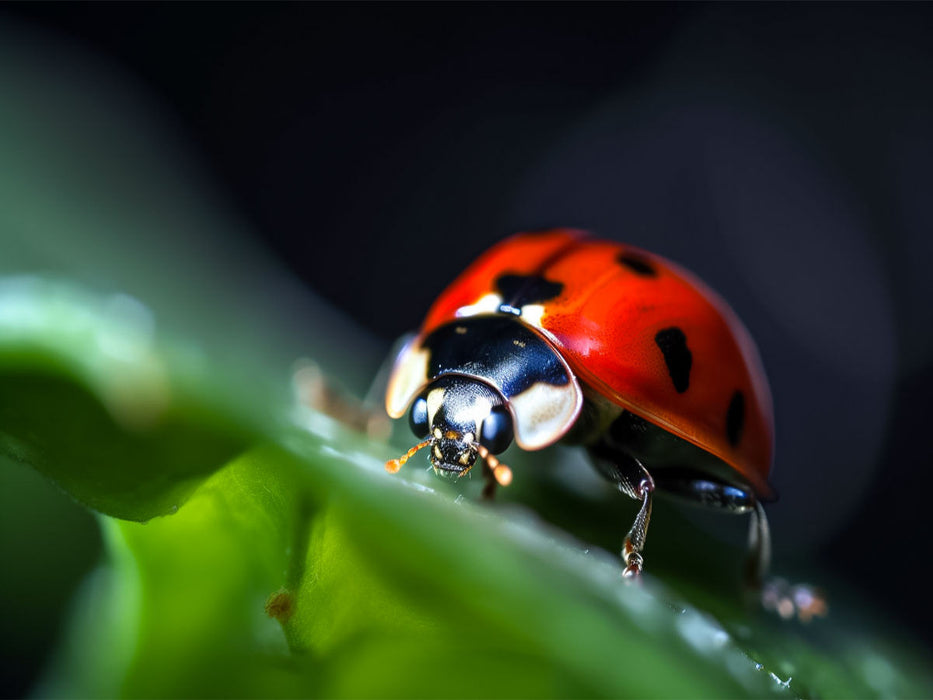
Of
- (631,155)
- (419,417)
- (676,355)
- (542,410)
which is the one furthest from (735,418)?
(631,155)

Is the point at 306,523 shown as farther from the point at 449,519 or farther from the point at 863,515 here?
the point at 863,515

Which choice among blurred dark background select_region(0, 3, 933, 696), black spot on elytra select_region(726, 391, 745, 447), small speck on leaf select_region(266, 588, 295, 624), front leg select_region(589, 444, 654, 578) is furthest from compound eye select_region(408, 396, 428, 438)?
blurred dark background select_region(0, 3, 933, 696)

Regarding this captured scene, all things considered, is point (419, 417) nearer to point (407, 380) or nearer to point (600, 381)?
point (407, 380)

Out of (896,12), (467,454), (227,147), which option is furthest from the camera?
(896,12)

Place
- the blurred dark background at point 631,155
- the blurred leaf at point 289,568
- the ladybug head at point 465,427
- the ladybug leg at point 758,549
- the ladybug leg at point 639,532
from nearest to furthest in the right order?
the blurred leaf at point 289,568 → the ladybug leg at point 639,532 → the ladybug head at point 465,427 → the ladybug leg at point 758,549 → the blurred dark background at point 631,155

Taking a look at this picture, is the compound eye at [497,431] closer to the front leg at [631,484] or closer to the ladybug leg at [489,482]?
the ladybug leg at [489,482]

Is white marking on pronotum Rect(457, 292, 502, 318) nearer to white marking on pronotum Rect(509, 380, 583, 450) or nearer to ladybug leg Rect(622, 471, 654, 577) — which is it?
white marking on pronotum Rect(509, 380, 583, 450)

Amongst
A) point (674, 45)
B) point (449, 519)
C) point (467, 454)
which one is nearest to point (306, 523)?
point (449, 519)

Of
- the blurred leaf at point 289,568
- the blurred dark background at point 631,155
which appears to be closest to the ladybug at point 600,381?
the blurred leaf at point 289,568
